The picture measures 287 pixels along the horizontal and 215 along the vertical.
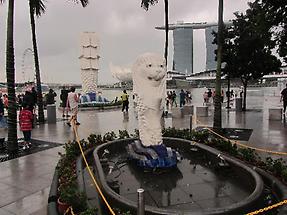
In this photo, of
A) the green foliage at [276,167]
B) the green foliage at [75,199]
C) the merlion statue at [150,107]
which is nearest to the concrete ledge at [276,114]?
the green foliage at [276,167]

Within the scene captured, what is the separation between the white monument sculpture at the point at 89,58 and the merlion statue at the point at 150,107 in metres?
24.5

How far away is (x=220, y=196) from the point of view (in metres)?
5.55

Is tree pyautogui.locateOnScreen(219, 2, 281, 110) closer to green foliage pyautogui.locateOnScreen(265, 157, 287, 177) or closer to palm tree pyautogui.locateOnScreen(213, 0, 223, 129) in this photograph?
palm tree pyautogui.locateOnScreen(213, 0, 223, 129)

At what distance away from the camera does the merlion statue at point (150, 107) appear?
696 cm

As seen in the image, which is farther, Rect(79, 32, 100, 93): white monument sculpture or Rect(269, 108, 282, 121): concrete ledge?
Rect(79, 32, 100, 93): white monument sculpture

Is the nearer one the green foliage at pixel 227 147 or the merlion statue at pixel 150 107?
the merlion statue at pixel 150 107

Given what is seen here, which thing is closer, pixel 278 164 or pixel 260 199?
pixel 260 199

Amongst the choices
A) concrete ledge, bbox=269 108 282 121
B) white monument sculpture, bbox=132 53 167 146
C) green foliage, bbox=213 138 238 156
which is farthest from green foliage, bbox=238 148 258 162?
concrete ledge, bbox=269 108 282 121

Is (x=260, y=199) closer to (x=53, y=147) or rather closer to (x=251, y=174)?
(x=251, y=174)

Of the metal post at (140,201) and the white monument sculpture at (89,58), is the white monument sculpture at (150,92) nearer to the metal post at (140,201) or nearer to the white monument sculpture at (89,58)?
the metal post at (140,201)

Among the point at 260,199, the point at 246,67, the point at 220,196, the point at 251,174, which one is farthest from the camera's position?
the point at 246,67

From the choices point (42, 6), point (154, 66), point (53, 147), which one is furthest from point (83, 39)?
point (154, 66)

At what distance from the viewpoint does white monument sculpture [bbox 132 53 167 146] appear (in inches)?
275

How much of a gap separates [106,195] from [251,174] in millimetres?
2934
